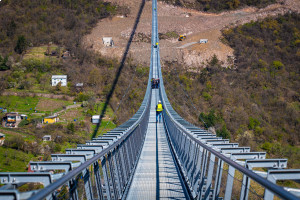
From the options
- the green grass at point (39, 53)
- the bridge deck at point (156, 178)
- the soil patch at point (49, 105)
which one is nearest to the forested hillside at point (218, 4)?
the green grass at point (39, 53)

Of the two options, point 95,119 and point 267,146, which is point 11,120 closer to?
point 95,119

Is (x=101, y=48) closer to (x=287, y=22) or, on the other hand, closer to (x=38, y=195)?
(x=287, y=22)

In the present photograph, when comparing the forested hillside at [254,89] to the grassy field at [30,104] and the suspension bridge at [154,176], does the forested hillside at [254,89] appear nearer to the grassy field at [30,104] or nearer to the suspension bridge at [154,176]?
the grassy field at [30,104]

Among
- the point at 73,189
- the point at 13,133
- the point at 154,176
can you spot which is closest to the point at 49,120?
the point at 13,133

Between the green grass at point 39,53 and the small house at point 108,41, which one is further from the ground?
the small house at point 108,41

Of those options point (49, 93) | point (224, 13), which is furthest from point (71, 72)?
point (224, 13)

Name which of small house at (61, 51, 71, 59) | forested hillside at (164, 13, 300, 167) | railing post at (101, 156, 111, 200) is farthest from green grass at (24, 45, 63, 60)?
railing post at (101, 156, 111, 200)
